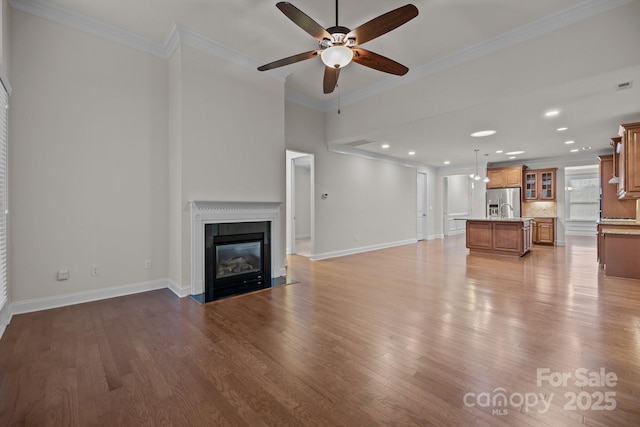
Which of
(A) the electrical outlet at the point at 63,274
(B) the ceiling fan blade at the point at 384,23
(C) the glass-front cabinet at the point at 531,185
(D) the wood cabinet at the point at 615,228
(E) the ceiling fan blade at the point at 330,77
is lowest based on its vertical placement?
(A) the electrical outlet at the point at 63,274

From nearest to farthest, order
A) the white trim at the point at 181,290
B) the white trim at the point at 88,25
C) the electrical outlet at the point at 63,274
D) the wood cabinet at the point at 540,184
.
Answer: the white trim at the point at 88,25
the electrical outlet at the point at 63,274
the white trim at the point at 181,290
the wood cabinet at the point at 540,184

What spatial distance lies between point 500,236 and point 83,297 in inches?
319

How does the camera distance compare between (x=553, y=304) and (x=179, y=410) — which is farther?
(x=553, y=304)

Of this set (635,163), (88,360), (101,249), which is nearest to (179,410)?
(88,360)

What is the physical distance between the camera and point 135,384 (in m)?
1.89

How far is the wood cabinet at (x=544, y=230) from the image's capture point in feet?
28.0

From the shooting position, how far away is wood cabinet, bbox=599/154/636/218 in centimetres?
678

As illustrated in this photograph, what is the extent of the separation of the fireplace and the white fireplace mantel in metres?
0.08

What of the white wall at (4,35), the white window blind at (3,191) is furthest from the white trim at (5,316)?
the white wall at (4,35)

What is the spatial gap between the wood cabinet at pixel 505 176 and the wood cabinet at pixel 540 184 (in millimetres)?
348

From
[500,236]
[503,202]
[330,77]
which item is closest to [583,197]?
[503,202]

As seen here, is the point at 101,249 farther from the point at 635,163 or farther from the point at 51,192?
the point at 635,163

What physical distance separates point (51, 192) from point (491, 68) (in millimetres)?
5675

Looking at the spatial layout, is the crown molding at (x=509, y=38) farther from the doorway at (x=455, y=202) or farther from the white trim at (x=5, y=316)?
the doorway at (x=455, y=202)
